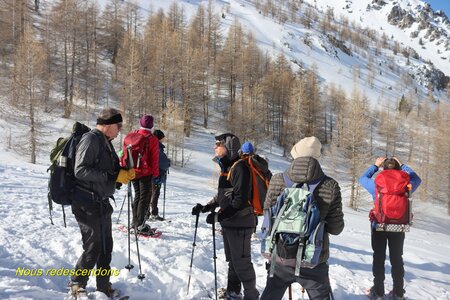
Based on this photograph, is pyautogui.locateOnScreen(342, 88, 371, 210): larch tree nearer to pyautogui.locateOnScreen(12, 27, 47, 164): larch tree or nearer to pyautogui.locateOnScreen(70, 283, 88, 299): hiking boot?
pyautogui.locateOnScreen(12, 27, 47, 164): larch tree

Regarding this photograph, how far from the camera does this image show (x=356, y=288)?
526 centimetres

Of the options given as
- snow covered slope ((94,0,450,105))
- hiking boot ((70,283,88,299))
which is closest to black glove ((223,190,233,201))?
hiking boot ((70,283,88,299))

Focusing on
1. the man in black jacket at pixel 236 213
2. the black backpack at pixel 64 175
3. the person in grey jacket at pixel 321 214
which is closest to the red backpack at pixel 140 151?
the black backpack at pixel 64 175

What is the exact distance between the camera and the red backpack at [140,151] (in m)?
5.82

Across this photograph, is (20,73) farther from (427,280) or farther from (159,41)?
(427,280)

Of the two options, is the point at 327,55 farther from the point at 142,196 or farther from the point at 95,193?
the point at 95,193

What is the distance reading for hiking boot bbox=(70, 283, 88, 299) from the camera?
3789 mm

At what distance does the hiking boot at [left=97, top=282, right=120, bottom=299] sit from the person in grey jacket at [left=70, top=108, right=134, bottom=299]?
0.01 meters

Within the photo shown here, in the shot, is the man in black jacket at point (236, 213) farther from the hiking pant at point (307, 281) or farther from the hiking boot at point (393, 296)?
the hiking boot at point (393, 296)

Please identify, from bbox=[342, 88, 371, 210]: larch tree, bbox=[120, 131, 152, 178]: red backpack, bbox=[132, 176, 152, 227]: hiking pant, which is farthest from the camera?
bbox=[342, 88, 371, 210]: larch tree

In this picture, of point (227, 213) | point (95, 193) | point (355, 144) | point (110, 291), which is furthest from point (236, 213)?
point (355, 144)

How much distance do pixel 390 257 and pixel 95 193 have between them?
13.7 ft

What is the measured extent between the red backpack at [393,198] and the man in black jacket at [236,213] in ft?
6.71

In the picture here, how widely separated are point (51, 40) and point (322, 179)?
46437mm
